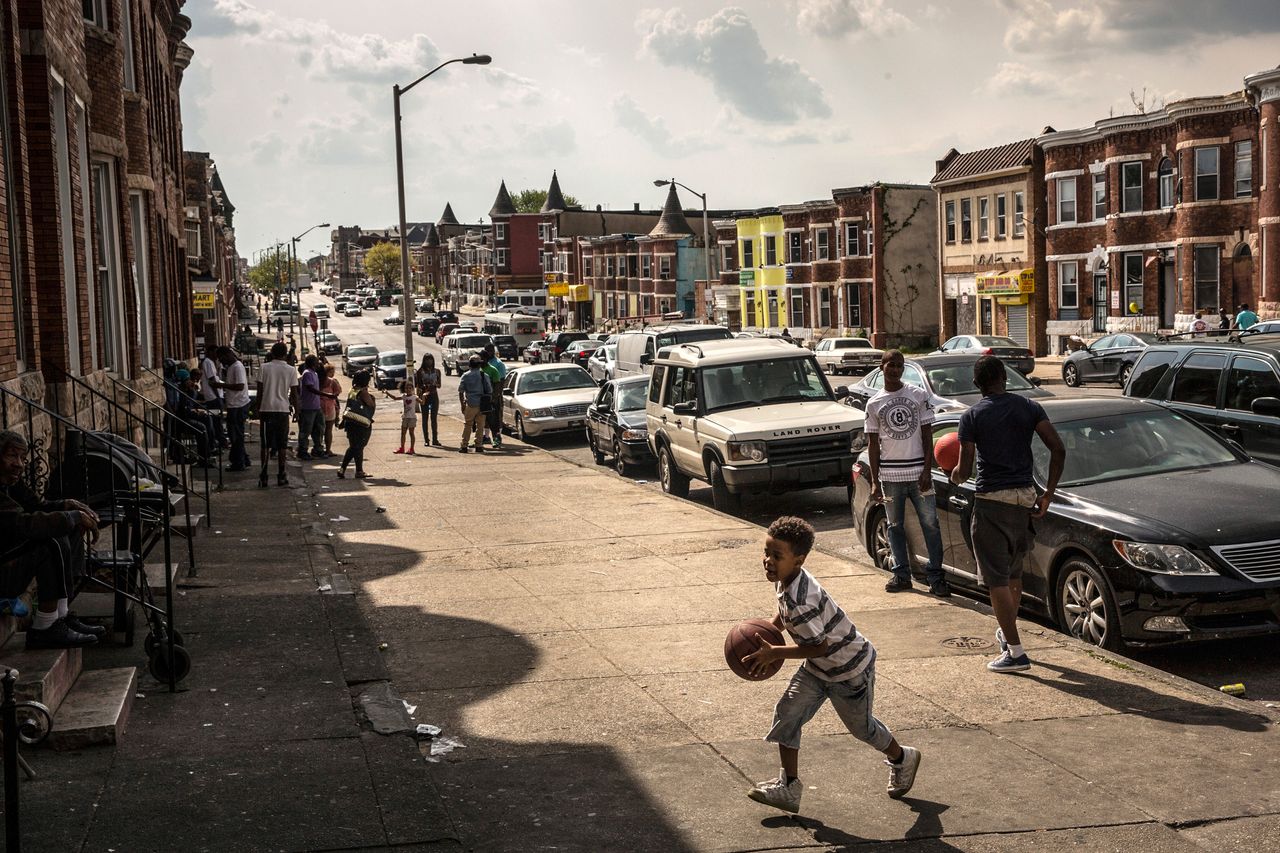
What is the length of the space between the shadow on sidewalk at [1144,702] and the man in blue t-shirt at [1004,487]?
0.33m

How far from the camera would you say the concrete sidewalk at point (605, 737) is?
5.96 metres

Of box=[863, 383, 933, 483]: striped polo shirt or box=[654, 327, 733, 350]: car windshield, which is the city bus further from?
box=[863, 383, 933, 483]: striped polo shirt

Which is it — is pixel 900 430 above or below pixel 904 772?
above

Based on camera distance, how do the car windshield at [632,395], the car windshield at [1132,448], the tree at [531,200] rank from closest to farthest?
1. the car windshield at [1132,448]
2. the car windshield at [632,395]
3. the tree at [531,200]

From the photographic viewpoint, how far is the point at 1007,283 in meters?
55.9

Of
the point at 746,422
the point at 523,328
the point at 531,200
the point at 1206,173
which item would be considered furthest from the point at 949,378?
the point at 531,200

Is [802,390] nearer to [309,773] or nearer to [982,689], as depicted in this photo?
[982,689]

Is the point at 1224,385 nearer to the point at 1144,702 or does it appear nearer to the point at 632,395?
the point at 1144,702

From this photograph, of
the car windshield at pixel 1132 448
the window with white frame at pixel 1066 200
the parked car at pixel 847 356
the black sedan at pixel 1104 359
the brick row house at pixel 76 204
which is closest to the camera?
the car windshield at pixel 1132 448

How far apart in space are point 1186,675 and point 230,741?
5.81 meters

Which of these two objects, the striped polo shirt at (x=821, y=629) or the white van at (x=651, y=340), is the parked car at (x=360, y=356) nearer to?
the white van at (x=651, y=340)

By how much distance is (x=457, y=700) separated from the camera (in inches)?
323

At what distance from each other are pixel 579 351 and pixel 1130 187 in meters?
23.0

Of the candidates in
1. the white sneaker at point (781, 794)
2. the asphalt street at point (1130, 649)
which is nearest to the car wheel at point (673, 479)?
the asphalt street at point (1130, 649)
